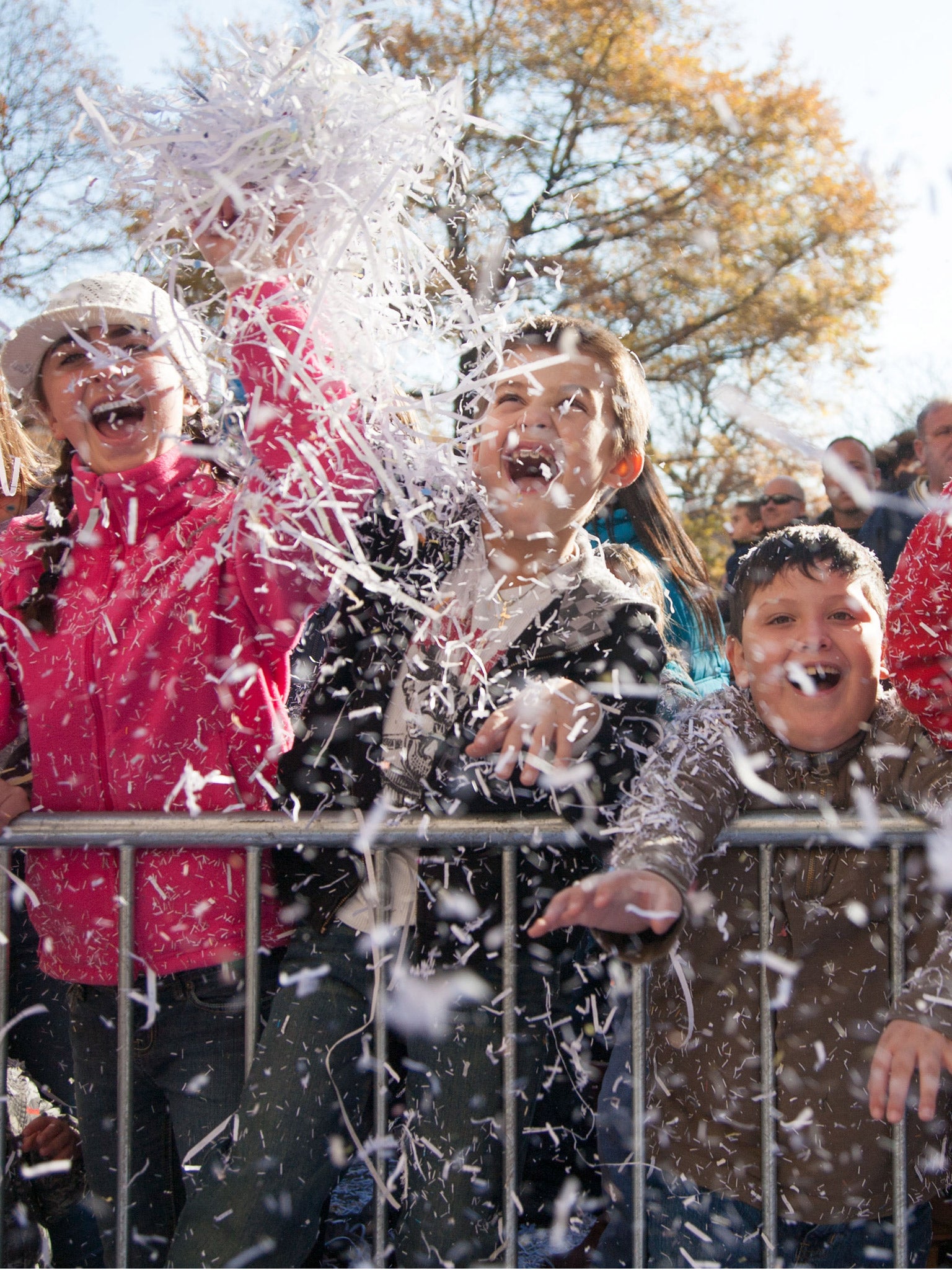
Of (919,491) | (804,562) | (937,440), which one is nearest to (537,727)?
(804,562)

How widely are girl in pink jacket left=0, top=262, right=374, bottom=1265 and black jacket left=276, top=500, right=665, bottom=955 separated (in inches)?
4.1

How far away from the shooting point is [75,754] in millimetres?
2232

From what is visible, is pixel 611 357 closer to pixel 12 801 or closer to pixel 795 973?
pixel 795 973

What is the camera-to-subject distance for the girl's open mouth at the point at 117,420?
7.58ft

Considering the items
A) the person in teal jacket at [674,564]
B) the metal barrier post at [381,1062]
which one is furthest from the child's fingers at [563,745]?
the person in teal jacket at [674,564]

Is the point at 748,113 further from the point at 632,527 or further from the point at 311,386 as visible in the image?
the point at 311,386

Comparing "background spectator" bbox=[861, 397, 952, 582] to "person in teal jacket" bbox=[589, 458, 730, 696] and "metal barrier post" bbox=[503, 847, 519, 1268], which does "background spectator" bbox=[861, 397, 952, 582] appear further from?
"metal barrier post" bbox=[503, 847, 519, 1268]

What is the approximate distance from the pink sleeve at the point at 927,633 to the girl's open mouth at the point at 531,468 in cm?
70

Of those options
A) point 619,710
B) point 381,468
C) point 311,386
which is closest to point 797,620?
point 619,710

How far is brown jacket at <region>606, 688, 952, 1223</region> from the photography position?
200 centimetres

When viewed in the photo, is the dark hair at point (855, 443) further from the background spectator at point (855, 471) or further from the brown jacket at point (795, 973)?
the brown jacket at point (795, 973)

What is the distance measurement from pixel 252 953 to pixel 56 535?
999mm

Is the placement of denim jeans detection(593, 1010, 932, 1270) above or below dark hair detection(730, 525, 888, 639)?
below

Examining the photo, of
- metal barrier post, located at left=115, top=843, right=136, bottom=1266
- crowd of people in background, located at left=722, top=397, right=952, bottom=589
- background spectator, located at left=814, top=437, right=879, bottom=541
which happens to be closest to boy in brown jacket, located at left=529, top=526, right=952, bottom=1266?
metal barrier post, located at left=115, top=843, right=136, bottom=1266
